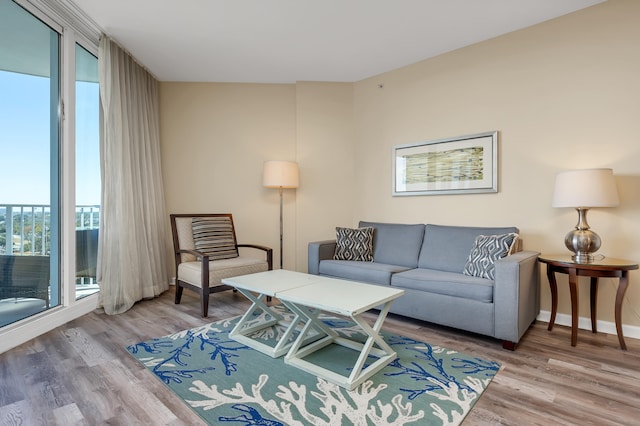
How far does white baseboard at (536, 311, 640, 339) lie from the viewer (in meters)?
2.69

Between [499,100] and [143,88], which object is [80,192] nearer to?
[143,88]

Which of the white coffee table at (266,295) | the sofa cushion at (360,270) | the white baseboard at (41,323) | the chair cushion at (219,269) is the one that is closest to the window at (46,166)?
the white baseboard at (41,323)

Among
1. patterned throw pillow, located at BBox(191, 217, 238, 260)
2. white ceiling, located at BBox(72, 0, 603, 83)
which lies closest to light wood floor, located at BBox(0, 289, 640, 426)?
patterned throw pillow, located at BBox(191, 217, 238, 260)

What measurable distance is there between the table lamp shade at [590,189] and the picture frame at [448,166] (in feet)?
2.55

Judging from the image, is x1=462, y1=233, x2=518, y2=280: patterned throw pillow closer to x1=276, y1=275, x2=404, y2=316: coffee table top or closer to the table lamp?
the table lamp

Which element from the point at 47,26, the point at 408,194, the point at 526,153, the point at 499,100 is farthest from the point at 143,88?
the point at 526,153

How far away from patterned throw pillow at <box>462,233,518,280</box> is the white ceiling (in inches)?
75.4

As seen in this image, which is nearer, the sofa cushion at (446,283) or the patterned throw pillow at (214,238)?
the sofa cushion at (446,283)

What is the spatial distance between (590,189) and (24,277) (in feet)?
14.1

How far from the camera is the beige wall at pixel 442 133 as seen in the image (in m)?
2.78

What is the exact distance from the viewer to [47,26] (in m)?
2.86

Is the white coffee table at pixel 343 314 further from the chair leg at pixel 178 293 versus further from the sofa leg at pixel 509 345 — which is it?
the chair leg at pixel 178 293

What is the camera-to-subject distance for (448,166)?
12.1ft

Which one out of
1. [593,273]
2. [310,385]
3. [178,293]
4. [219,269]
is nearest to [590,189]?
[593,273]
